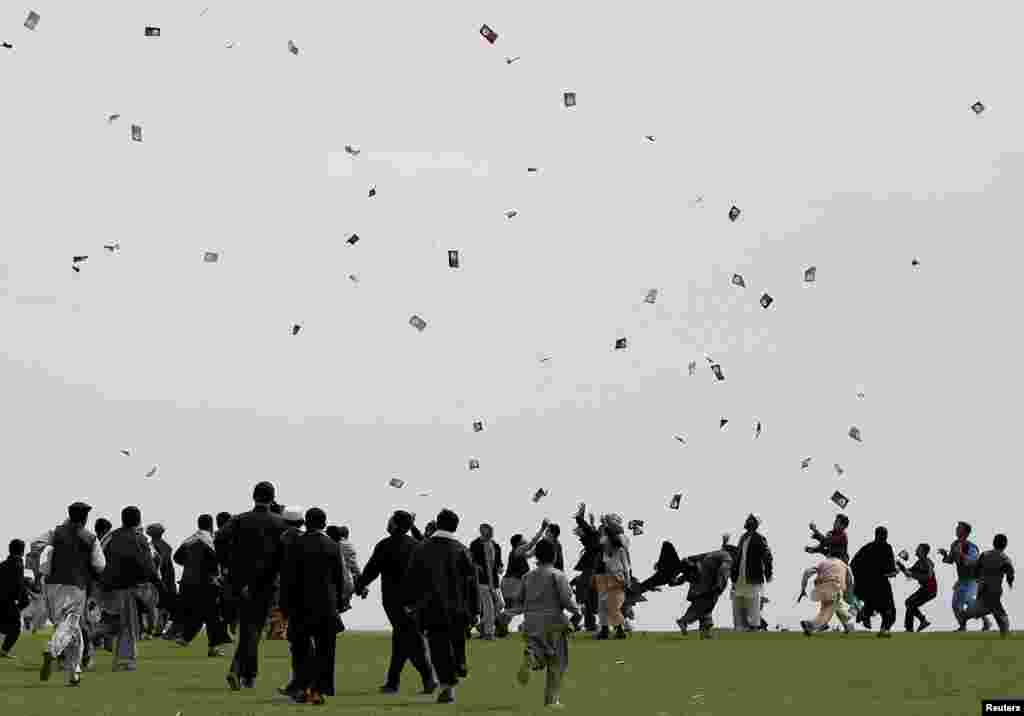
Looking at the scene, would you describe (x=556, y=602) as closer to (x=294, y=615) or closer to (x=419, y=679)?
(x=294, y=615)

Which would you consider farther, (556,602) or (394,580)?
(394,580)

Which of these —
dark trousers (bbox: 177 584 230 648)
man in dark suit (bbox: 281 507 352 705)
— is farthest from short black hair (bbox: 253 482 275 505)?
dark trousers (bbox: 177 584 230 648)

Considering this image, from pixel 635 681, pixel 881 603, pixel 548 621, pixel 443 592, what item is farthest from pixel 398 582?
pixel 881 603

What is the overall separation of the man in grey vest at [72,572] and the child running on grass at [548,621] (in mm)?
6193

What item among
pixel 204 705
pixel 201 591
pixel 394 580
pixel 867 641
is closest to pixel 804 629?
pixel 867 641

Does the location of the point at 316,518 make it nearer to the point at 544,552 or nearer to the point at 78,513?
the point at 544,552

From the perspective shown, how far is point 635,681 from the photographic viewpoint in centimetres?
2491

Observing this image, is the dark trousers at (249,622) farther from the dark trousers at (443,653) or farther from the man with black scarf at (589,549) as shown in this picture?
the man with black scarf at (589,549)

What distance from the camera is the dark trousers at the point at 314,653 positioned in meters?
21.7

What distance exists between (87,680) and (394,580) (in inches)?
179

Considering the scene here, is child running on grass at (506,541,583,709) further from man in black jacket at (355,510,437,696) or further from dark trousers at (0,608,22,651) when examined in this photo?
dark trousers at (0,608,22,651)

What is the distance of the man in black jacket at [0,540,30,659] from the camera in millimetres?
32406

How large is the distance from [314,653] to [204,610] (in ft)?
39.5

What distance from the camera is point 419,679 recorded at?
25.8 metres
